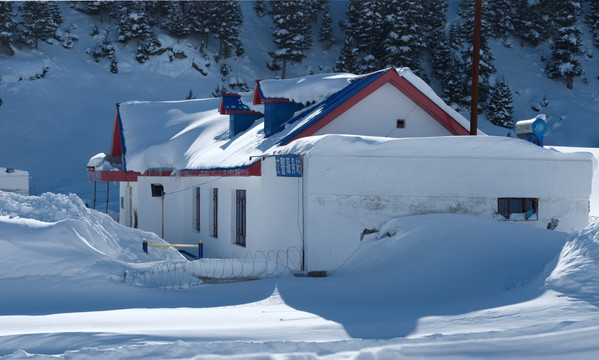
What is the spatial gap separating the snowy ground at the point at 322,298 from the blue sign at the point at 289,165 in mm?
2079

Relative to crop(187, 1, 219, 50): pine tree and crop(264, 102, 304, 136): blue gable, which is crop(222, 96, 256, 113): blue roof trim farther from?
crop(187, 1, 219, 50): pine tree

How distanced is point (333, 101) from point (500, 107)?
38369 millimetres

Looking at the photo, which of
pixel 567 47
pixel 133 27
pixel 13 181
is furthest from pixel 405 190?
pixel 567 47

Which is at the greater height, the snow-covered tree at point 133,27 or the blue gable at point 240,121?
the snow-covered tree at point 133,27

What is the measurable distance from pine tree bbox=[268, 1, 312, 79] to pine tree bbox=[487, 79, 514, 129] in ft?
58.4

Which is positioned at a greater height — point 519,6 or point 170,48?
point 519,6

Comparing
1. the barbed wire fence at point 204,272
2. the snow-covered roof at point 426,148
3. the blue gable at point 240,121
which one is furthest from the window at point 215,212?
the barbed wire fence at point 204,272

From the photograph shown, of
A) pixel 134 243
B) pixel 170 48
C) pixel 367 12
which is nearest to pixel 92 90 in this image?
pixel 170 48

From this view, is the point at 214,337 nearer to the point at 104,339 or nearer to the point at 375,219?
the point at 104,339

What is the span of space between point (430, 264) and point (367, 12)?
4683cm

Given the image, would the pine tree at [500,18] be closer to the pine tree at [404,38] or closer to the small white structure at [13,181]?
the pine tree at [404,38]

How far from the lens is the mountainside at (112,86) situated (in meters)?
45.1

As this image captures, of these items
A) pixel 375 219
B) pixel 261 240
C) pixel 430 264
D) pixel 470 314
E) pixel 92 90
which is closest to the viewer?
pixel 470 314

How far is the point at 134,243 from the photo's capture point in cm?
1619
